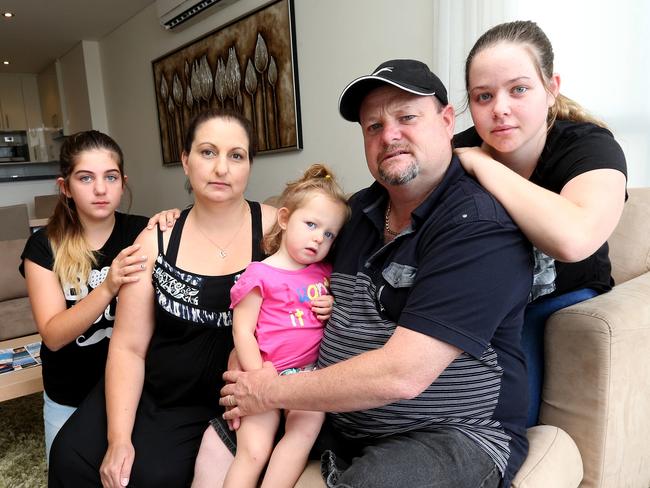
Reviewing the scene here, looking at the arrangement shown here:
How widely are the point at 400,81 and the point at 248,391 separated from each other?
0.78m

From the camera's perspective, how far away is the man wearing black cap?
92cm

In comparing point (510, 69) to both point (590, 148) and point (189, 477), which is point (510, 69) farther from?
point (189, 477)

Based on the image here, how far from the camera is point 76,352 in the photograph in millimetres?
1681

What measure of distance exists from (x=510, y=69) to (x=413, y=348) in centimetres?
69

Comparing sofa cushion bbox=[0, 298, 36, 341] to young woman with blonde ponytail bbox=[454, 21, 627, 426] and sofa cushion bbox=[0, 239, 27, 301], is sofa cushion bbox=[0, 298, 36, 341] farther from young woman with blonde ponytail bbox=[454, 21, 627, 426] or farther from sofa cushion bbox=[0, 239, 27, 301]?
young woman with blonde ponytail bbox=[454, 21, 627, 426]

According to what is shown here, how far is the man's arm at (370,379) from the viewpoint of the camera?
3.00 feet

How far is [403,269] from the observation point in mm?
1047

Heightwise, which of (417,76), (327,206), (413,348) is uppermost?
(417,76)

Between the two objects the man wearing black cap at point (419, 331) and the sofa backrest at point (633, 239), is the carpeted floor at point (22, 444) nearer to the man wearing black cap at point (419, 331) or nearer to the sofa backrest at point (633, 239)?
the man wearing black cap at point (419, 331)

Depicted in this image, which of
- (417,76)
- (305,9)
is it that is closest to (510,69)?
(417,76)

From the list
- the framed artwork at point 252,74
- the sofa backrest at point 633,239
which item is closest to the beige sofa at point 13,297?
the framed artwork at point 252,74

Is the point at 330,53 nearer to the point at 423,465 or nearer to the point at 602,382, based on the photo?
the point at 602,382

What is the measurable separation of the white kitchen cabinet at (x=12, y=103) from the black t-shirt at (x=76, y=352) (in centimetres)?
→ 785

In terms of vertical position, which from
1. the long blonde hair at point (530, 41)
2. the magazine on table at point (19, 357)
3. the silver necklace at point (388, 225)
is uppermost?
the long blonde hair at point (530, 41)
